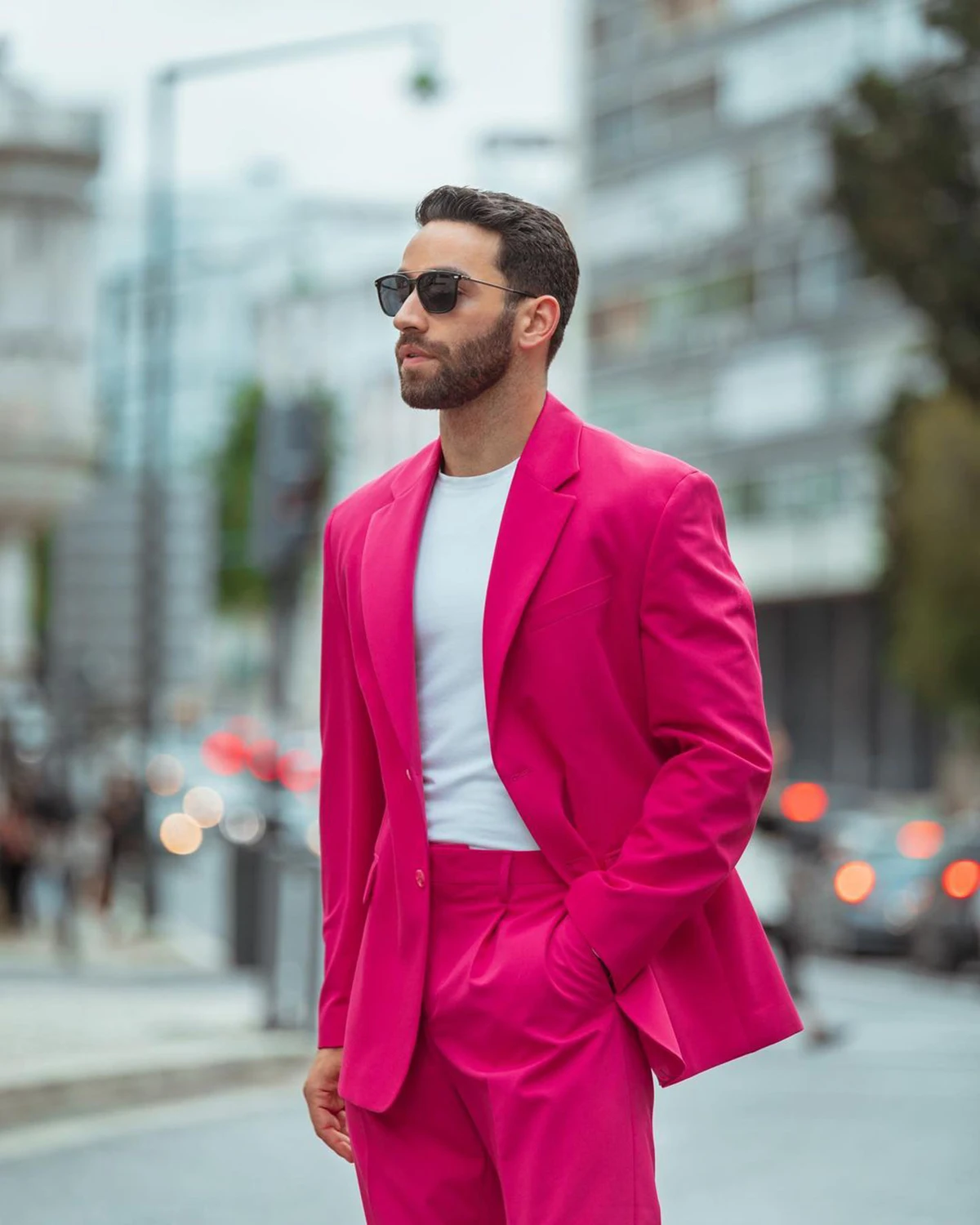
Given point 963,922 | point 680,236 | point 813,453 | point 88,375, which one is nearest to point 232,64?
point 88,375

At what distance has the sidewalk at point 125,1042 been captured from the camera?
9.97 meters

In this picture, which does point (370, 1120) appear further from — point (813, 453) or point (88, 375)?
point (813, 453)

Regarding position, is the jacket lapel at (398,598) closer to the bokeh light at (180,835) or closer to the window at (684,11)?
the bokeh light at (180,835)

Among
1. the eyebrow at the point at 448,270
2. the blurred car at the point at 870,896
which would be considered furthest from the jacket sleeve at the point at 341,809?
the blurred car at the point at 870,896

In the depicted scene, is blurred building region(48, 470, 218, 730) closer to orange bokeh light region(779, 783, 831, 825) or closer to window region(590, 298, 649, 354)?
orange bokeh light region(779, 783, 831, 825)

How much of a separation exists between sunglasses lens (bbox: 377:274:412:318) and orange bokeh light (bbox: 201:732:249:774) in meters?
47.8

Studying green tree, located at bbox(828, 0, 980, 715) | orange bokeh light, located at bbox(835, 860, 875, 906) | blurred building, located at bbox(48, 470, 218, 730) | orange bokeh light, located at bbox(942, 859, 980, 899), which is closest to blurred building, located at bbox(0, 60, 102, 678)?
blurred building, located at bbox(48, 470, 218, 730)

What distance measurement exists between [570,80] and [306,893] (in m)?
51.9

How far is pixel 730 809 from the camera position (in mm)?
3234

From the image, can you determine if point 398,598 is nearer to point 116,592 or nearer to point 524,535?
point 524,535

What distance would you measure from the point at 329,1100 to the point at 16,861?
19806 millimetres

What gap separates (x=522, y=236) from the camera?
3.38 m

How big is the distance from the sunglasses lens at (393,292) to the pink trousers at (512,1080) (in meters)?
0.74

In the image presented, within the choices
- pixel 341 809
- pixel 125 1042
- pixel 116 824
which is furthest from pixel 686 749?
pixel 116 824
